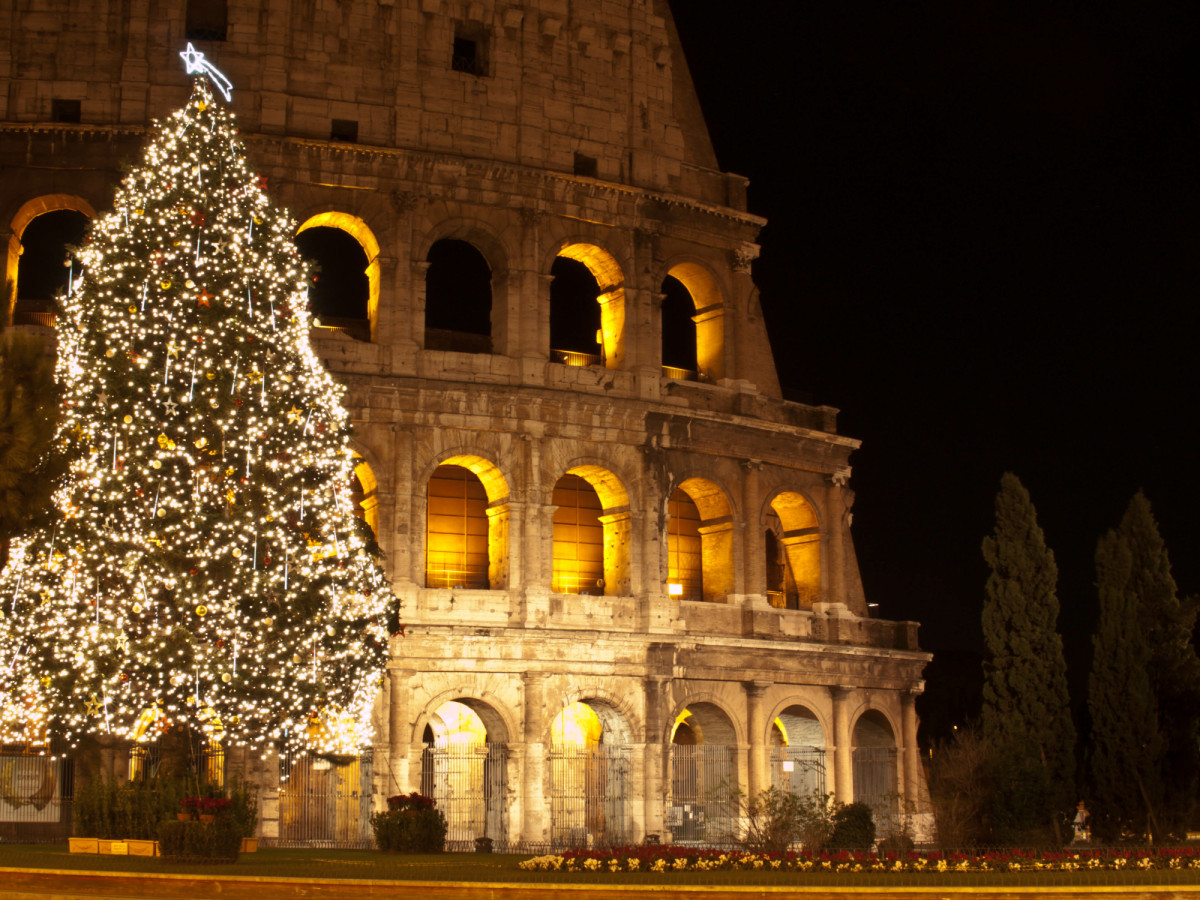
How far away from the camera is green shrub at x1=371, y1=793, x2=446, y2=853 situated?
65.0 feet

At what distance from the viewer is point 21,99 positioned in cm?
2530

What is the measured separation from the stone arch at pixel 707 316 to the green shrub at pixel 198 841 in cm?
1569

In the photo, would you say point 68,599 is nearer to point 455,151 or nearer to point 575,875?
point 575,875

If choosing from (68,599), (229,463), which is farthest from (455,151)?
(68,599)

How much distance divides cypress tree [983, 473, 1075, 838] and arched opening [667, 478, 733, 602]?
5036mm

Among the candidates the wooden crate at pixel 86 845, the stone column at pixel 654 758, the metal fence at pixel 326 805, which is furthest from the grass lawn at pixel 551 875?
the stone column at pixel 654 758

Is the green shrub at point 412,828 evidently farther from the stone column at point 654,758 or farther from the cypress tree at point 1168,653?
the cypress tree at point 1168,653

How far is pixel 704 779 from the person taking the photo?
26.8 meters

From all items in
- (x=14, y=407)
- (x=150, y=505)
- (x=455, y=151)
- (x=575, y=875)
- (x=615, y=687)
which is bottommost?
(x=575, y=875)

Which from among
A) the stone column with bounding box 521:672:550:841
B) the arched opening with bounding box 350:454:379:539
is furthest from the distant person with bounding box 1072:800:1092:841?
the arched opening with bounding box 350:454:379:539

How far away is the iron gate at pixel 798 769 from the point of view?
27734mm

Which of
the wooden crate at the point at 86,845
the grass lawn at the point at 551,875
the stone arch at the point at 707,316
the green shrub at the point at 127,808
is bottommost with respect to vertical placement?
the grass lawn at the point at 551,875

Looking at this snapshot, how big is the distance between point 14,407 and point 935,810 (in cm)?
1499

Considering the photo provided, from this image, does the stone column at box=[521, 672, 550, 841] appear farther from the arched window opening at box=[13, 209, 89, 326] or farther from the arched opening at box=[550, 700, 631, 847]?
the arched window opening at box=[13, 209, 89, 326]
